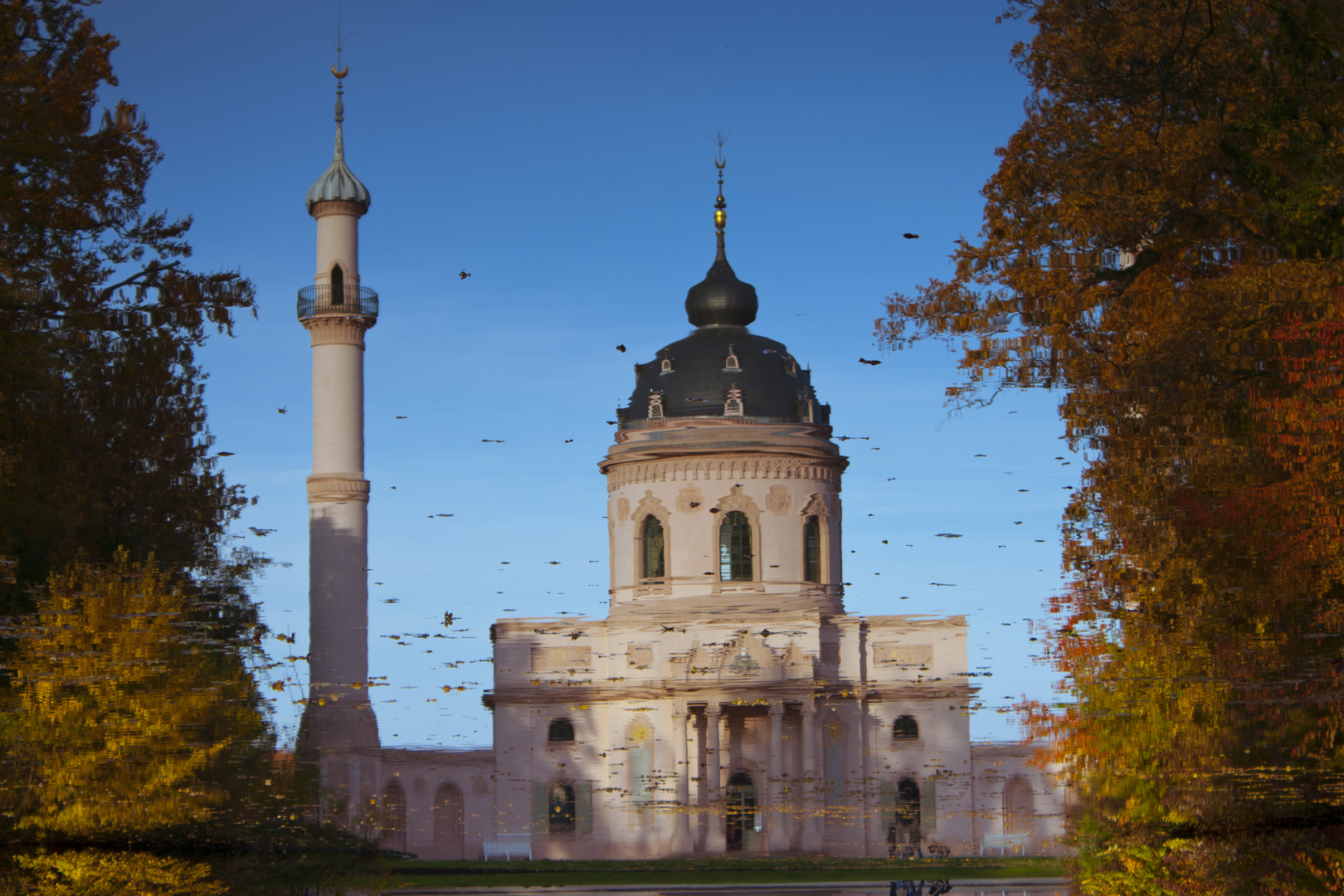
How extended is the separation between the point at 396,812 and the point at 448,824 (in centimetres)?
350

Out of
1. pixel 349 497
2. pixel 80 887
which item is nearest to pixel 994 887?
pixel 349 497

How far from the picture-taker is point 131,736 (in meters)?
19.9

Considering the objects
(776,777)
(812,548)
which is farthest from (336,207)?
(776,777)

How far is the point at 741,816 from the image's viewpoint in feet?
172

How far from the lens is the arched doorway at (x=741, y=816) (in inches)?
2044

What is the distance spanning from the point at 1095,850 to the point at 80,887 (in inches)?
443

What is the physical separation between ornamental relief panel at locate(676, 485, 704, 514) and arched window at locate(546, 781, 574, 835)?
374 inches

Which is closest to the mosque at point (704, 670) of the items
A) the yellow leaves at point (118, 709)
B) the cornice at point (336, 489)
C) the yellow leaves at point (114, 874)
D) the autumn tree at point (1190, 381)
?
the cornice at point (336, 489)

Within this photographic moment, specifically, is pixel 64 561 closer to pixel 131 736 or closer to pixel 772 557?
pixel 131 736

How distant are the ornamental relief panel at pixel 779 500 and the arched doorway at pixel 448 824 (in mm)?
13440

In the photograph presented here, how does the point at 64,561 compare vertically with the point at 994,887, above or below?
above

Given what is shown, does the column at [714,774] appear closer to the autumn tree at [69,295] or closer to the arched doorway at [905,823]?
the arched doorway at [905,823]

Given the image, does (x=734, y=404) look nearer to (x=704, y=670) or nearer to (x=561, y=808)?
(x=704, y=670)

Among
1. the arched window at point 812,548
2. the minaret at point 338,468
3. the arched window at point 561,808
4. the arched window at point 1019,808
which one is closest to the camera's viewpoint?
the minaret at point 338,468
